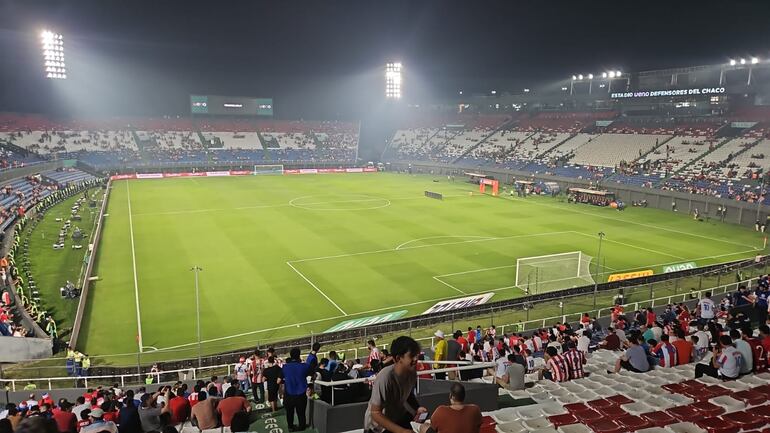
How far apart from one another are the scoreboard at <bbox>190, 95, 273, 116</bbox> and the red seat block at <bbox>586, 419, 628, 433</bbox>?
4387 inches

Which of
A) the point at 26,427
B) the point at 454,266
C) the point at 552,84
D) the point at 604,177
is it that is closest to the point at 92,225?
the point at 454,266

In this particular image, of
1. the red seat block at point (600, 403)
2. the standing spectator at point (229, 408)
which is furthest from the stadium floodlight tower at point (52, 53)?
the red seat block at point (600, 403)

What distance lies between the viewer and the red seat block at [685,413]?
8.58 meters

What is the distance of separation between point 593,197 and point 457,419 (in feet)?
195

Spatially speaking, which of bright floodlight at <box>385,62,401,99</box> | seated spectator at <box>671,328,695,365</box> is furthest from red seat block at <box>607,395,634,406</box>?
bright floodlight at <box>385,62,401,99</box>

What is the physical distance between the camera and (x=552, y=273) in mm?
30938

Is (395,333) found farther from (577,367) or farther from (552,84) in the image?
(552,84)

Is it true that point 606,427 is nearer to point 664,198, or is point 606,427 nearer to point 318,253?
point 318,253

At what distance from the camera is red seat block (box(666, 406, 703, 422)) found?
858 centimetres

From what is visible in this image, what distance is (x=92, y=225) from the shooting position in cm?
4450

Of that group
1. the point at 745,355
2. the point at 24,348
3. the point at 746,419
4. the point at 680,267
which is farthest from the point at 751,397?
the point at 680,267

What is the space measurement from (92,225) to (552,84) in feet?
303

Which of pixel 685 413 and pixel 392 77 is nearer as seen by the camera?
pixel 685 413

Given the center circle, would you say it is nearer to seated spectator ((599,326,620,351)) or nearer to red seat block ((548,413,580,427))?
seated spectator ((599,326,620,351))
